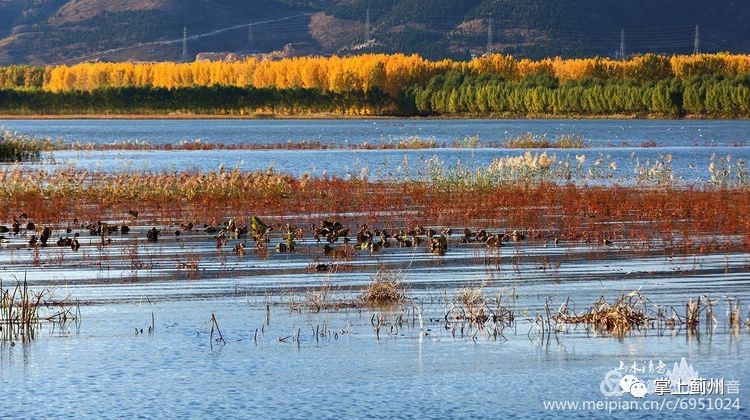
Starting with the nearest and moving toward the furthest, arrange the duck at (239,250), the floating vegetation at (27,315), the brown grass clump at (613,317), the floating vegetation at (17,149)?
the brown grass clump at (613,317) < the floating vegetation at (27,315) < the duck at (239,250) < the floating vegetation at (17,149)

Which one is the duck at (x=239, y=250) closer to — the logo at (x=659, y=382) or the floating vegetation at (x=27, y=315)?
the floating vegetation at (x=27, y=315)

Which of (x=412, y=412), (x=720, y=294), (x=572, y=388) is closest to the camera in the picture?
(x=412, y=412)

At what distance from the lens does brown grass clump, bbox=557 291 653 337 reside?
15352 millimetres

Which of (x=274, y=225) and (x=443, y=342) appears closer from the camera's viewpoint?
(x=443, y=342)

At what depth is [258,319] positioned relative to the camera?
16.2 m

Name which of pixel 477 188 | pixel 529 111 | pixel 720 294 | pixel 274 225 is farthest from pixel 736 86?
pixel 720 294

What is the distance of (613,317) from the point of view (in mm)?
15375

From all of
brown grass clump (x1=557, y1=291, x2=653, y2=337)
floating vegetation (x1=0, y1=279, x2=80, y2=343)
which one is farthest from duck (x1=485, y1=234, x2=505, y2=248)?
floating vegetation (x1=0, y1=279, x2=80, y2=343)

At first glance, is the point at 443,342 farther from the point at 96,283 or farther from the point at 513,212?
the point at 513,212

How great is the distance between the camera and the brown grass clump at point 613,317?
604 inches

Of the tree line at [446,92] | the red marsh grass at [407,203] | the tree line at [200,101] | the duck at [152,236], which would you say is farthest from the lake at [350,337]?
the tree line at [200,101]

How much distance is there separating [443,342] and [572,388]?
8.20 feet

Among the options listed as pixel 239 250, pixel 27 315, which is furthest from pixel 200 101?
Answer: pixel 27 315

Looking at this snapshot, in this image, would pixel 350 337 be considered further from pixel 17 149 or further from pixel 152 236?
pixel 17 149
